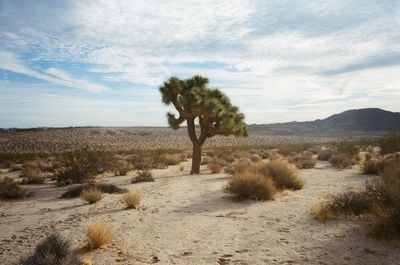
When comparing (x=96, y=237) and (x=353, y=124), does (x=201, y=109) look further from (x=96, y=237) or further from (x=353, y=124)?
(x=353, y=124)

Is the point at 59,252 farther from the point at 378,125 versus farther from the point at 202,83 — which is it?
the point at 378,125

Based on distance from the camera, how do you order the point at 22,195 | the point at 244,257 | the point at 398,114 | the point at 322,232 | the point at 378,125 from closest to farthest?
the point at 244,257, the point at 322,232, the point at 22,195, the point at 378,125, the point at 398,114

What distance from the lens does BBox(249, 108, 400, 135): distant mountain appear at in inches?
4899

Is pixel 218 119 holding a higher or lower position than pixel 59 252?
higher

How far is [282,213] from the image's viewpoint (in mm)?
9469

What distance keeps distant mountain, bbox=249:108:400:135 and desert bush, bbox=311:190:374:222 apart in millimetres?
113995

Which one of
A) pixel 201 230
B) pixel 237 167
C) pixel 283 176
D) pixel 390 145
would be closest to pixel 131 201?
pixel 201 230

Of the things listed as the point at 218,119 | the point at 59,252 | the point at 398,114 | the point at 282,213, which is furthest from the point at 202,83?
the point at 398,114

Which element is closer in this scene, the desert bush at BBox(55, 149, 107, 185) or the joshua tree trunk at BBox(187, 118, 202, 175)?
the desert bush at BBox(55, 149, 107, 185)

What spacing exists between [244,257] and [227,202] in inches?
200

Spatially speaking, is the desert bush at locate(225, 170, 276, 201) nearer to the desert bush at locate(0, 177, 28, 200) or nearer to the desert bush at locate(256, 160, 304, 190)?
the desert bush at locate(256, 160, 304, 190)

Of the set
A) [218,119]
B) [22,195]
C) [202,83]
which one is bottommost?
[22,195]

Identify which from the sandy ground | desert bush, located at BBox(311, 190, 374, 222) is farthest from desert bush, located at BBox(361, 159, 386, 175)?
desert bush, located at BBox(311, 190, 374, 222)

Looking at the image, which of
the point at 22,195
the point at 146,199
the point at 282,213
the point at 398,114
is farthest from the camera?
the point at 398,114
